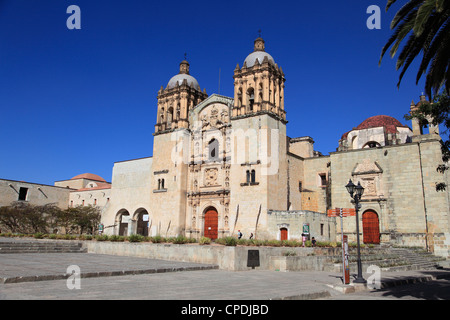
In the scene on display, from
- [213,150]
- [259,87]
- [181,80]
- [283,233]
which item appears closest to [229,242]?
[283,233]

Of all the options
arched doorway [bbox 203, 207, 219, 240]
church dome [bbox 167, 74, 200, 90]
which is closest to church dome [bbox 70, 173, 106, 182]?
church dome [bbox 167, 74, 200, 90]

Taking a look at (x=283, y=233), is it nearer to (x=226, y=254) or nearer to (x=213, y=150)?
(x=213, y=150)

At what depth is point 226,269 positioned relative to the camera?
15344 millimetres

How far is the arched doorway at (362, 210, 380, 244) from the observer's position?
2938cm

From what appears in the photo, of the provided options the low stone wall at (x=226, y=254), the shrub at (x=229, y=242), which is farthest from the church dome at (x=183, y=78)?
the shrub at (x=229, y=242)

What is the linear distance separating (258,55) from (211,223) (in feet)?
51.7

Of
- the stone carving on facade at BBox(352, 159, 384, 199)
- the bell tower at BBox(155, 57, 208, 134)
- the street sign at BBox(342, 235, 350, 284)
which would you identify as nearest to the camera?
the street sign at BBox(342, 235, 350, 284)

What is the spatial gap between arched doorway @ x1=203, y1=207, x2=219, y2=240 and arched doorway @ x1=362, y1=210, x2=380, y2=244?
12435 mm

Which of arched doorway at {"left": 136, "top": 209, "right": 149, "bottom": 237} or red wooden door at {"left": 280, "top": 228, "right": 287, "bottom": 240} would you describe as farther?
arched doorway at {"left": 136, "top": 209, "right": 149, "bottom": 237}

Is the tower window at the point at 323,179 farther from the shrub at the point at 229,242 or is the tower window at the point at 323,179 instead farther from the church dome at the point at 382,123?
the shrub at the point at 229,242

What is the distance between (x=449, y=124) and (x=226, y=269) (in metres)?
9.72

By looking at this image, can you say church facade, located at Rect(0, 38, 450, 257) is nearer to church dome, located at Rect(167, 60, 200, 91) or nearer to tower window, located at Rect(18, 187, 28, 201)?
church dome, located at Rect(167, 60, 200, 91)

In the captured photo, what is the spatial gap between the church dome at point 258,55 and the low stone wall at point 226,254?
19.3 metres

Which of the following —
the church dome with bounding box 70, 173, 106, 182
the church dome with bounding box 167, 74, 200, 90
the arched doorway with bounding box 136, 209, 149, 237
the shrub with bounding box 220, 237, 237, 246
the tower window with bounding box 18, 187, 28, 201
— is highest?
the church dome with bounding box 167, 74, 200, 90
